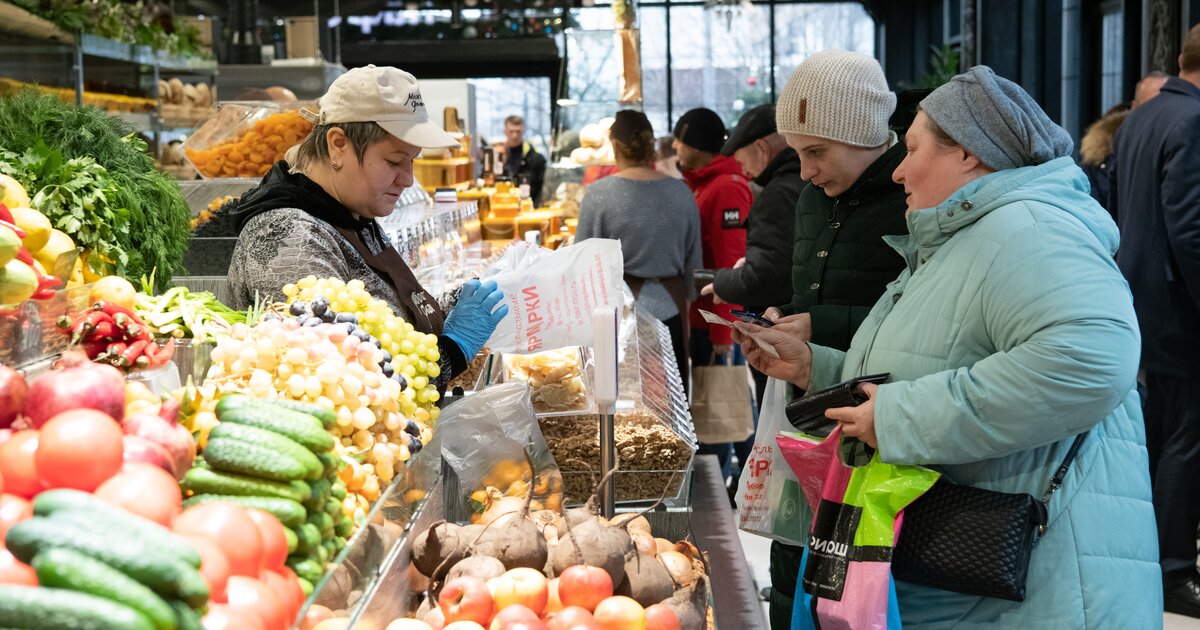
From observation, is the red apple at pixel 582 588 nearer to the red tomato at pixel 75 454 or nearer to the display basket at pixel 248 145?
the red tomato at pixel 75 454

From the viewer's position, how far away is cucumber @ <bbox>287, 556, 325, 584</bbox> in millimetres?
1349

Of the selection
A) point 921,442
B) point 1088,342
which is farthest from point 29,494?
point 1088,342

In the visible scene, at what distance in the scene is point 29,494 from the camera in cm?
121

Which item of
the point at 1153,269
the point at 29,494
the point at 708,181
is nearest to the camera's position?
the point at 29,494

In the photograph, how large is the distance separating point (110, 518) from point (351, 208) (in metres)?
1.72

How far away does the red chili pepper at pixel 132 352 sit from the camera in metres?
1.77

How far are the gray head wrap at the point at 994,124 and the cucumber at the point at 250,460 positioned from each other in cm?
139

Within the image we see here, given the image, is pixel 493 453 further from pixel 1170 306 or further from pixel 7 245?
pixel 1170 306

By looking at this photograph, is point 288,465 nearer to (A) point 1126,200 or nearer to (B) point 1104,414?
(B) point 1104,414

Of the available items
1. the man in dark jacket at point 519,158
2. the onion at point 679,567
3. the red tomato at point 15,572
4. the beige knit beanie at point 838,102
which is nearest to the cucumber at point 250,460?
the red tomato at point 15,572

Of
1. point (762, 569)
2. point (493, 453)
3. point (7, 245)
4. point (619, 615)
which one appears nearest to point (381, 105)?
point (493, 453)

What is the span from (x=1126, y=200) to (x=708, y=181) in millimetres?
2289

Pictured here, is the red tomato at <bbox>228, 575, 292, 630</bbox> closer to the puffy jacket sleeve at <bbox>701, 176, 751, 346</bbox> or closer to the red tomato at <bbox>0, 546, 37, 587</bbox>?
the red tomato at <bbox>0, 546, 37, 587</bbox>

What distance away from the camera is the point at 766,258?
180 inches
